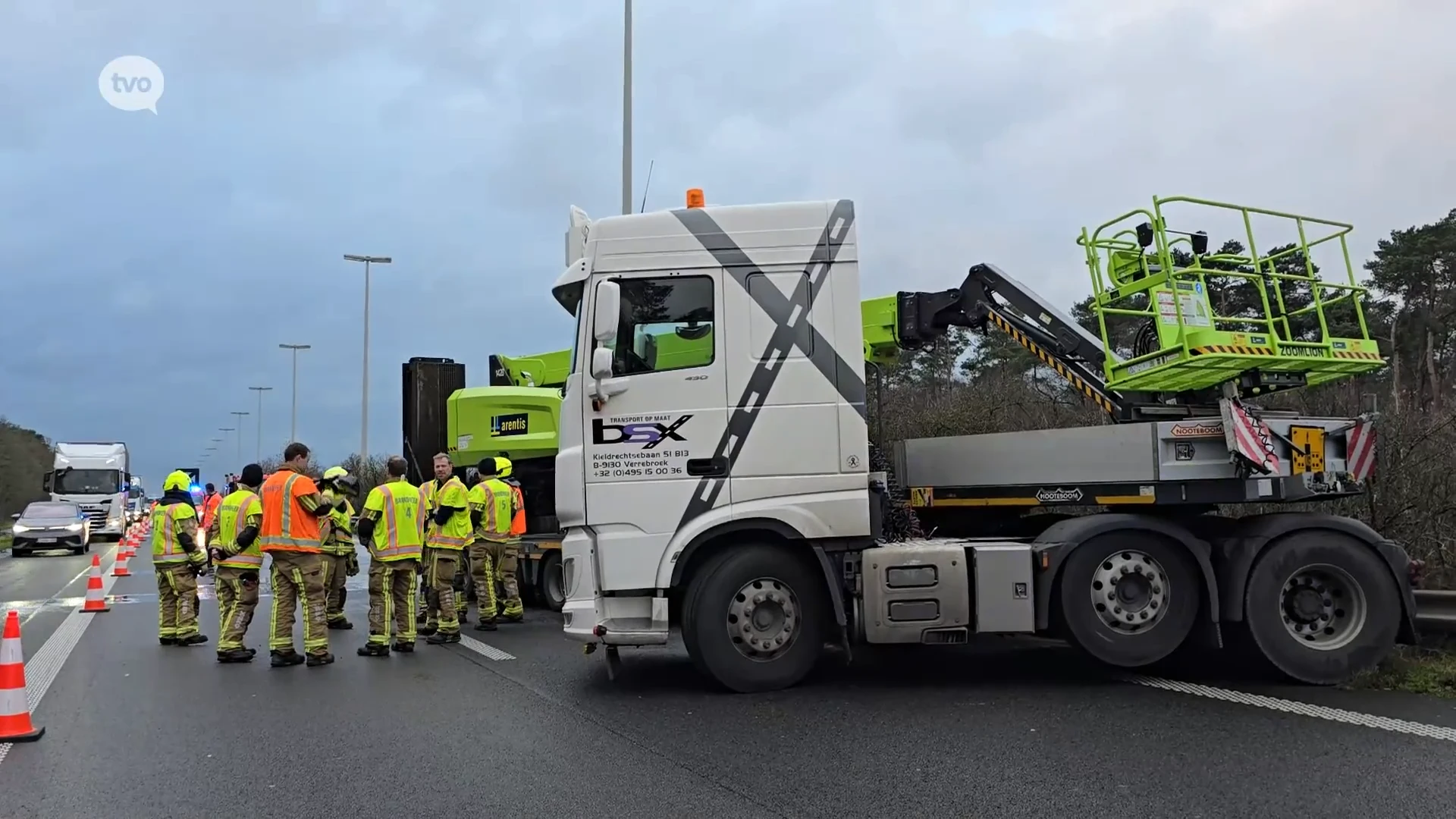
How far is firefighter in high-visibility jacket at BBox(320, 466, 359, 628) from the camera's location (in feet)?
34.8

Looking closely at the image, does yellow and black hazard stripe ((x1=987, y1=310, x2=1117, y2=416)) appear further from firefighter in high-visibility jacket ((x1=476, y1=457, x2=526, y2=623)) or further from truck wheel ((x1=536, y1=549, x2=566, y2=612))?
truck wheel ((x1=536, y1=549, x2=566, y2=612))

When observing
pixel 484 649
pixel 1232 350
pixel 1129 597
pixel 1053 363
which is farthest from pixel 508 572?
pixel 1232 350

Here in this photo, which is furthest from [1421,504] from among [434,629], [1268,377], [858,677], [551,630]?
[434,629]

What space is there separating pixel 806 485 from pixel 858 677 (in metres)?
1.64

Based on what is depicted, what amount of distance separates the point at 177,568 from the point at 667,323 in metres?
6.51

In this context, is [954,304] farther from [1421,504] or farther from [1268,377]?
[1421,504]

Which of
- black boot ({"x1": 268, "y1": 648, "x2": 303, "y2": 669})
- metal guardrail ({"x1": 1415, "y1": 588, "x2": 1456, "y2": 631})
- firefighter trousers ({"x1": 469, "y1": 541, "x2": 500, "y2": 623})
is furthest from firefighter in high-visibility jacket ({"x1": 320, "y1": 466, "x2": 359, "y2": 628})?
metal guardrail ({"x1": 1415, "y1": 588, "x2": 1456, "y2": 631})

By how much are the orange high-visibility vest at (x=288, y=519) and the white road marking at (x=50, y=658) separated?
1927mm

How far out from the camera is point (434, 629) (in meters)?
10.6

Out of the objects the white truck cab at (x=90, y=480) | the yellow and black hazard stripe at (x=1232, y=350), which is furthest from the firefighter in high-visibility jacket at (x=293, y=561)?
the white truck cab at (x=90, y=480)

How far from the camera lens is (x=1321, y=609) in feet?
23.2

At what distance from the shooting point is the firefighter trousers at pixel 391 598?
9352 millimetres

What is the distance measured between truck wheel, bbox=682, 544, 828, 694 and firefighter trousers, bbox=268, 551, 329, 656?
3.74 metres

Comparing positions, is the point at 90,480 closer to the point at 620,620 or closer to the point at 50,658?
the point at 50,658
